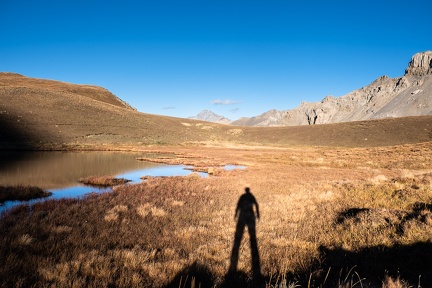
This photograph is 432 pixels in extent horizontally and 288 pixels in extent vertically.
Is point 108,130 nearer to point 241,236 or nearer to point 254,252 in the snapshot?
point 241,236

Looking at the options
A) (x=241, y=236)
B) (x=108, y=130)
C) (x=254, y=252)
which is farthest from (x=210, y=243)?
(x=108, y=130)

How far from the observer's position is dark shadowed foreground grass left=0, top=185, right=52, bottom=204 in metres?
13.4

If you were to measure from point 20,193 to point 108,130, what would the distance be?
204 feet

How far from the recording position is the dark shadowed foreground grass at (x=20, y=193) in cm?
1335

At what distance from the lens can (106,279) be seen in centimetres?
527

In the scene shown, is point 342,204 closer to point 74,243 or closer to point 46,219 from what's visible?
point 74,243

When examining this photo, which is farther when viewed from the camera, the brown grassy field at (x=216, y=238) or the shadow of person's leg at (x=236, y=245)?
the shadow of person's leg at (x=236, y=245)

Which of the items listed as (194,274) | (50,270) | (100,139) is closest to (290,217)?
(194,274)

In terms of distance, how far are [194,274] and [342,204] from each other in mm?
9000

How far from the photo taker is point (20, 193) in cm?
1396

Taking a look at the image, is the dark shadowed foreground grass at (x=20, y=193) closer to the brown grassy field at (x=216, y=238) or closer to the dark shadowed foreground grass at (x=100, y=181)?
the brown grassy field at (x=216, y=238)

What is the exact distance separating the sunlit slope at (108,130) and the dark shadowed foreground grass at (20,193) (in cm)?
3707

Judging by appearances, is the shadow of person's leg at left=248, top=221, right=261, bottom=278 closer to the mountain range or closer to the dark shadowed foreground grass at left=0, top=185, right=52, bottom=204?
the dark shadowed foreground grass at left=0, top=185, right=52, bottom=204

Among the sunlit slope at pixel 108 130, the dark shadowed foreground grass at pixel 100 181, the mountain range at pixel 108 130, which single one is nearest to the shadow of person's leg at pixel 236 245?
the dark shadowed foreground grass at pixel 100 181
